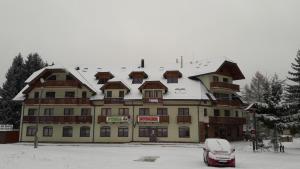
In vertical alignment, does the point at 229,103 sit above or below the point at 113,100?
below

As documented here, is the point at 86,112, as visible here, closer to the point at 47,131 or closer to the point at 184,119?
the point at 47,131

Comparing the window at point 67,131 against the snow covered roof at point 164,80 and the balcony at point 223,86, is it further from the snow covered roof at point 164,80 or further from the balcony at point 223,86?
the balcony at point 223,86

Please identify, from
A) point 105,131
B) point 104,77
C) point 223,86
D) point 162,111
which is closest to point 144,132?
point 162,111

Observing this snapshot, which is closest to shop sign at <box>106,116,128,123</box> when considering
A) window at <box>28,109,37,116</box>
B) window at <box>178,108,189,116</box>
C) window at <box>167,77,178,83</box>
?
window at <box>178,108,189,116</box>

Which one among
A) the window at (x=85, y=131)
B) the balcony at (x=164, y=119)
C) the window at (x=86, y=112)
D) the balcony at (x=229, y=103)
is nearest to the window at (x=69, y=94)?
the window at (x=86, y=112)

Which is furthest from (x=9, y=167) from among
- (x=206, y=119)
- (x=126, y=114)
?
(x=206, y=119)

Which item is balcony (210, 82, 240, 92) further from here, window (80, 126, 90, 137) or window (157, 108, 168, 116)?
window (80, 126, 90, 137)

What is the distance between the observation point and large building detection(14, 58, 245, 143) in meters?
45.5

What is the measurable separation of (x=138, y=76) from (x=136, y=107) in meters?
6.43

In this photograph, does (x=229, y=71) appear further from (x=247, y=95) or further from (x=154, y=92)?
(x=247, y=95)

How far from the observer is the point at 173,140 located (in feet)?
149

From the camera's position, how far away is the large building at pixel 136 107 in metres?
45.5

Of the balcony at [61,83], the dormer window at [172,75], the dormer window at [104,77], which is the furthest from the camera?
the dormer window at [104,77]

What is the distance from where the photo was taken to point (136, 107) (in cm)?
4694
